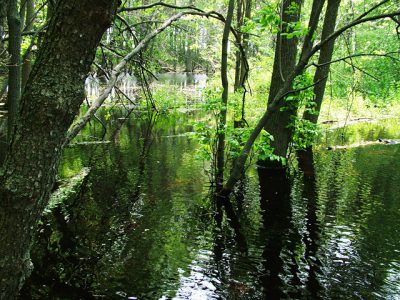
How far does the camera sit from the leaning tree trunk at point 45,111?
1545 mm

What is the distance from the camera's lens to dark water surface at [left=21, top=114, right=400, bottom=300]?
4.50 metres

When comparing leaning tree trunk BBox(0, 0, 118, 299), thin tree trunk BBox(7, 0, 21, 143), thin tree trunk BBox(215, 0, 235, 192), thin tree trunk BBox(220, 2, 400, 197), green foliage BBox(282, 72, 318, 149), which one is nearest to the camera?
leaning tree trunk BBox(0, 0, 118, 299)

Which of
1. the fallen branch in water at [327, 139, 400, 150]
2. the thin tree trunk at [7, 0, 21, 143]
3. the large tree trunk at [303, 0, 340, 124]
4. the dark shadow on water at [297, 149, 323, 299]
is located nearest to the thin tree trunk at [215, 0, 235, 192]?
the dark shadow on water at [297, 149, 323, 299]

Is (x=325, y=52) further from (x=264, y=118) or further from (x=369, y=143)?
(x=264, y=118)

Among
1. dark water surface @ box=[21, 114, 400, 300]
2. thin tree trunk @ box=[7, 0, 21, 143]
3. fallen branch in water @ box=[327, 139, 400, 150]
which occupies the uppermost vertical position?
thin tree trunk @ box=[7, 0, 21, 143]

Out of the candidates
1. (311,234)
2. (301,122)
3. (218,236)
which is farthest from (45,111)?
(301,122)

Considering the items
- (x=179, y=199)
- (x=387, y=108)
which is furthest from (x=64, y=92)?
(x=387, y=108)

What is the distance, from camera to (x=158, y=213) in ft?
22.5

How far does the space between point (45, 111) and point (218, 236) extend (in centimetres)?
481

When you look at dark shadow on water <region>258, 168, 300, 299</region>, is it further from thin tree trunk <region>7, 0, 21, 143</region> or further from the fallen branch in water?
the fallen branch in water

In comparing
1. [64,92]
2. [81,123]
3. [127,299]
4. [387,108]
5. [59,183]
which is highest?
[387,108]

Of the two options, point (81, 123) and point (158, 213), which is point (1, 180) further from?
point (158, 213)

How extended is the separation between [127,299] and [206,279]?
1.03m

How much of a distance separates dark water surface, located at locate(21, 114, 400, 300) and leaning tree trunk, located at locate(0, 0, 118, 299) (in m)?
2.93
